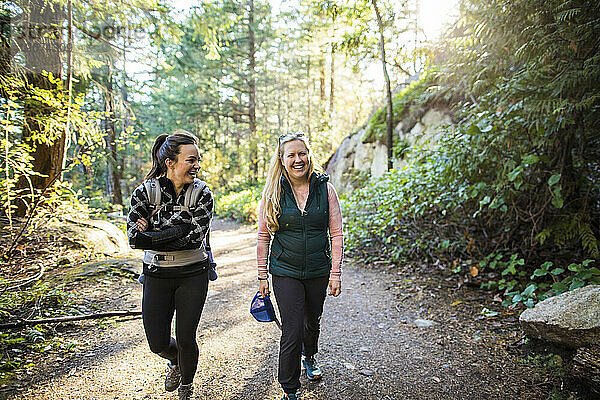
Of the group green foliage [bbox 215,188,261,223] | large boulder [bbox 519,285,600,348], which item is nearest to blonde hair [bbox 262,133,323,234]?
large boulder [bbox 519,285,600,348]

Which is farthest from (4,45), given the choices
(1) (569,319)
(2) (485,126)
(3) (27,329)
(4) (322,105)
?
(4) (322,105)

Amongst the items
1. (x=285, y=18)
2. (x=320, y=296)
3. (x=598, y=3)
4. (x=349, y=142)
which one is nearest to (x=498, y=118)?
(x=598, y=3)

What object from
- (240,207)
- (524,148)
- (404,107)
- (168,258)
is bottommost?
(240,207)

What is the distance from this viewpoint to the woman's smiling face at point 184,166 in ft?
8.98

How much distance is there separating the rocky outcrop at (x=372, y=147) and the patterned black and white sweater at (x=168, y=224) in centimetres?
699

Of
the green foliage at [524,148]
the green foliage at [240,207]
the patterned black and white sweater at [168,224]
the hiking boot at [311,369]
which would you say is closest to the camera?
the patterned black and white sweater at [168,224]

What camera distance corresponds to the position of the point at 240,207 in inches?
683

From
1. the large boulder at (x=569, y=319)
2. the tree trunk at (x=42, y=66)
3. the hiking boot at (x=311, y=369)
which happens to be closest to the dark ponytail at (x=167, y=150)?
the hiking boot at (x=311, y=369)

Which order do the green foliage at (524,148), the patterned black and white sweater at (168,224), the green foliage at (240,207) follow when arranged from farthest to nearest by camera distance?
1. the green foliage at (240,207)
2. the green foliage at (524,148)
3. the patterned black and white sweater at (168,224)

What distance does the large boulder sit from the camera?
9.23 feet

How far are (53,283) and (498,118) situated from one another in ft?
20.5

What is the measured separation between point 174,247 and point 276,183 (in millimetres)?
924

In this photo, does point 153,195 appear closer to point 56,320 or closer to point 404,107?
point 56,320

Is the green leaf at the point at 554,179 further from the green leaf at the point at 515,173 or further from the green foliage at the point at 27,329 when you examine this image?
the green foliage at the point at 27,329
